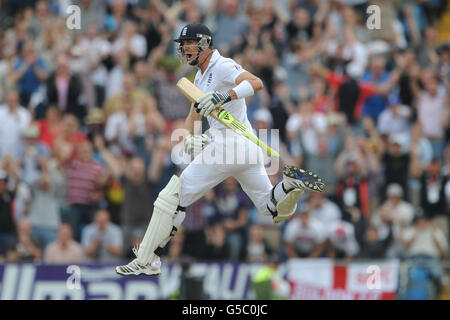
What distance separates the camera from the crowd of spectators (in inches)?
695

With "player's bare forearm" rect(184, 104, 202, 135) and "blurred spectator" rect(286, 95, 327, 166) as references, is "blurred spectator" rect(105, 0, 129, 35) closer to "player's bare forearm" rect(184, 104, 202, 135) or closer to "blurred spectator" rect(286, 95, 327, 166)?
"blurred spectator" rect(286, 95, 327, 166)

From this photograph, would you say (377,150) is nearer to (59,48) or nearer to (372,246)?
(372,246)

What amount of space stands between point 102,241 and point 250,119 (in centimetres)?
348

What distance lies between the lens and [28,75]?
19484 millimetres

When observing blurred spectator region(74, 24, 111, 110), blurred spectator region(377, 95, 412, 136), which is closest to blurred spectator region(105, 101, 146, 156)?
blurred spectator region(74, 24, 111, 110)

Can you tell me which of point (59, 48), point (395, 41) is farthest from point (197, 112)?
point (395, 41)

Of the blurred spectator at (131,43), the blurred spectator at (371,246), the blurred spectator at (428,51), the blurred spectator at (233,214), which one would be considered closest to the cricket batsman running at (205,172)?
the blurred spectator at (233,214)

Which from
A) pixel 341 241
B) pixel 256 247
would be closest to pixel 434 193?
pixel 341 241

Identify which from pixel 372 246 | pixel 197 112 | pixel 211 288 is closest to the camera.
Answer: pixel 197 112

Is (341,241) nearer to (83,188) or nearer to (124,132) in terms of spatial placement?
(124,132)

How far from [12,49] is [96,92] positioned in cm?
197

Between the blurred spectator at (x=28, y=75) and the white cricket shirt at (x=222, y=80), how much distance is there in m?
8.11

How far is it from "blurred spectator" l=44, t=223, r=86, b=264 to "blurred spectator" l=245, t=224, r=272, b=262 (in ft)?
8.92

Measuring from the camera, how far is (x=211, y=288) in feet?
54.6
